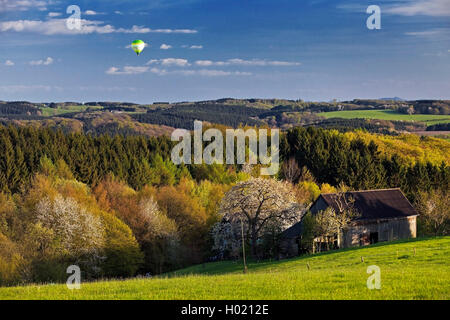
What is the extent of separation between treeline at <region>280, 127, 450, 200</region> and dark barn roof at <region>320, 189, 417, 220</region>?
18.2 m

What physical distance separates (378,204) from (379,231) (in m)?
3.31

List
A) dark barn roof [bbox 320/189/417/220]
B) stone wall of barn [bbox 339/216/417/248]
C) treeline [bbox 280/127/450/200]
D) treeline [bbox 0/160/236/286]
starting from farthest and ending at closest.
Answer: treeline [bbox 280/127/450/200] < dark barn roof [bbox 320/189/417/220] < stone wall of barn [bbox 339/216/417/248] < treeline [bbox 0/160/236/286]

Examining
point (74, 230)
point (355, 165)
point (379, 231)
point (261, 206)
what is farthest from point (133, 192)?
point (355, 165)

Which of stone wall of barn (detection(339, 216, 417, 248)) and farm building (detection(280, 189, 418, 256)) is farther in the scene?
stone wall of barn (detection(339, 216, 417, 248))

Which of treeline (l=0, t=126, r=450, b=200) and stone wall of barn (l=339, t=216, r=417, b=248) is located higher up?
treeline (l=0, t=126, r=450, b=200)

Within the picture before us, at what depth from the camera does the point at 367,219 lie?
181 ft

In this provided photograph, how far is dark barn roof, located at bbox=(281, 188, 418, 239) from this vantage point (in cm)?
5541

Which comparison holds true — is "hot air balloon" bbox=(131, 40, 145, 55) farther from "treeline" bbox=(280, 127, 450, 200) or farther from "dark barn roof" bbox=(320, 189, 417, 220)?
"treeline" bbox=(280, 127, 450, 200)

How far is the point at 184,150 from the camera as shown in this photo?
103 m

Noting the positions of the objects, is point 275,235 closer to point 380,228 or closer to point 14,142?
point 380,228

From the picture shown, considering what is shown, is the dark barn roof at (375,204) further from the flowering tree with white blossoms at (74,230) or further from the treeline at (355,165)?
the flowering tree with white blossoms at (74,230)

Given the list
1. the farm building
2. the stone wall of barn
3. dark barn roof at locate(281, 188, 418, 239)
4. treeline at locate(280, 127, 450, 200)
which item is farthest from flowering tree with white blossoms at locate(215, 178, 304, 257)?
treeline at locate(280, 127, 450, 200)

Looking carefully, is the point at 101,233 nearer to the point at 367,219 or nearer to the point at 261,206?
the point at 261,206

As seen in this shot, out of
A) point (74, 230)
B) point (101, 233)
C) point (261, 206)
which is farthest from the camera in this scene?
point (101, 233)
